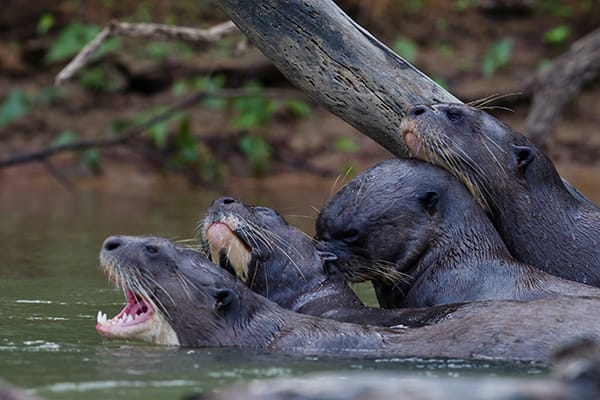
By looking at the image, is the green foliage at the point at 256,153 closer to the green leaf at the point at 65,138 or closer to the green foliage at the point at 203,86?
the green foliage at the point at 203,86

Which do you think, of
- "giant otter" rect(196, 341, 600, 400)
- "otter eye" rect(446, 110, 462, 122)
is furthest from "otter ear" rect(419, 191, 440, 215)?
"giant otter" rect(196, 341, 600, 400)

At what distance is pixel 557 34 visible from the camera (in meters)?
12.4

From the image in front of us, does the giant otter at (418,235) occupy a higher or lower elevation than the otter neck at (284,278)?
higher

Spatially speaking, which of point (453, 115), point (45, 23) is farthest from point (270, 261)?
point (45, 23)

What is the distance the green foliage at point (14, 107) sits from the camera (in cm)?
1186

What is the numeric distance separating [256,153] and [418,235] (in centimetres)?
676

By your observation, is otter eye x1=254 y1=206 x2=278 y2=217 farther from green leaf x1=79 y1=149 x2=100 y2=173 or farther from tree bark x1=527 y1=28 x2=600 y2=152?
green leaf x1=79 y1=149 x2=100 y2=173

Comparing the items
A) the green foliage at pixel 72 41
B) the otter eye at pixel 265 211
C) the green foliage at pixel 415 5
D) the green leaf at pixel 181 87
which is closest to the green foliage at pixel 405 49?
the green foliage at pixel 415 5

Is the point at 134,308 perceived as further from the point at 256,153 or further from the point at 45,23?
the point at 45,23

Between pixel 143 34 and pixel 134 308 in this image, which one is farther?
pixel 143 34

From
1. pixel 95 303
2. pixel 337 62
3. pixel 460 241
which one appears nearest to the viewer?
pixel 460 241

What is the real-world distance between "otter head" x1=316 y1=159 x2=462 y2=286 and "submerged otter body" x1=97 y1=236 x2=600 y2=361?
0.64m

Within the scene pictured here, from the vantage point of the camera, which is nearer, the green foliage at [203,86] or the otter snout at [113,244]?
the otter snout at [113,244]

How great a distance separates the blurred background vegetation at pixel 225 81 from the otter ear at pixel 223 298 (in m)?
6.98
